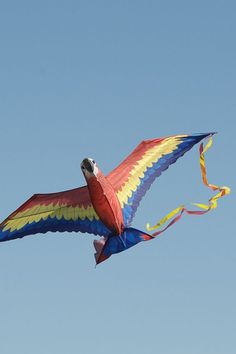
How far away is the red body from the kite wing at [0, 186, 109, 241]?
0.85 m

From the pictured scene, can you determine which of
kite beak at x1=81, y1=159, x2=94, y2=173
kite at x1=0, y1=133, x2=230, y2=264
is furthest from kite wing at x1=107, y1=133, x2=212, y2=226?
kite beak at x1=81, y1=159, x2=94, y2=173

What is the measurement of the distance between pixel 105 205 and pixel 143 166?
13.9 feet

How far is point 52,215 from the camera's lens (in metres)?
36.2

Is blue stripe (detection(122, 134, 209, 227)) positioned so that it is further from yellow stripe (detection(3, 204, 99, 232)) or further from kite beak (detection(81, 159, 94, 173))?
kite beak (detection(81, 159, 94, 173))

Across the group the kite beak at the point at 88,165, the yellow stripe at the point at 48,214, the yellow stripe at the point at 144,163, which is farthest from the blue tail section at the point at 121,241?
the kite beak at the point at 88,165

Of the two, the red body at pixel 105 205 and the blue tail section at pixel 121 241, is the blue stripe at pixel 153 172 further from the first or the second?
the blue tail section at pixel 121 241

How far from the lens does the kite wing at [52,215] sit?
35562mm

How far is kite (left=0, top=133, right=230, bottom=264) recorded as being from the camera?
111ft

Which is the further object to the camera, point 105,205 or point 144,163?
point 144,163

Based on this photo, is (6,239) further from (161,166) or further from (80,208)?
(161,166)

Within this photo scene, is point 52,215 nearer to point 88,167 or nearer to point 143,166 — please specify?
point 88,167

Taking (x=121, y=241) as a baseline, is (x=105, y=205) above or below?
above

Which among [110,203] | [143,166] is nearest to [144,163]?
[143,166]

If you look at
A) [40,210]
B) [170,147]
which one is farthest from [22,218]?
[170,147]
